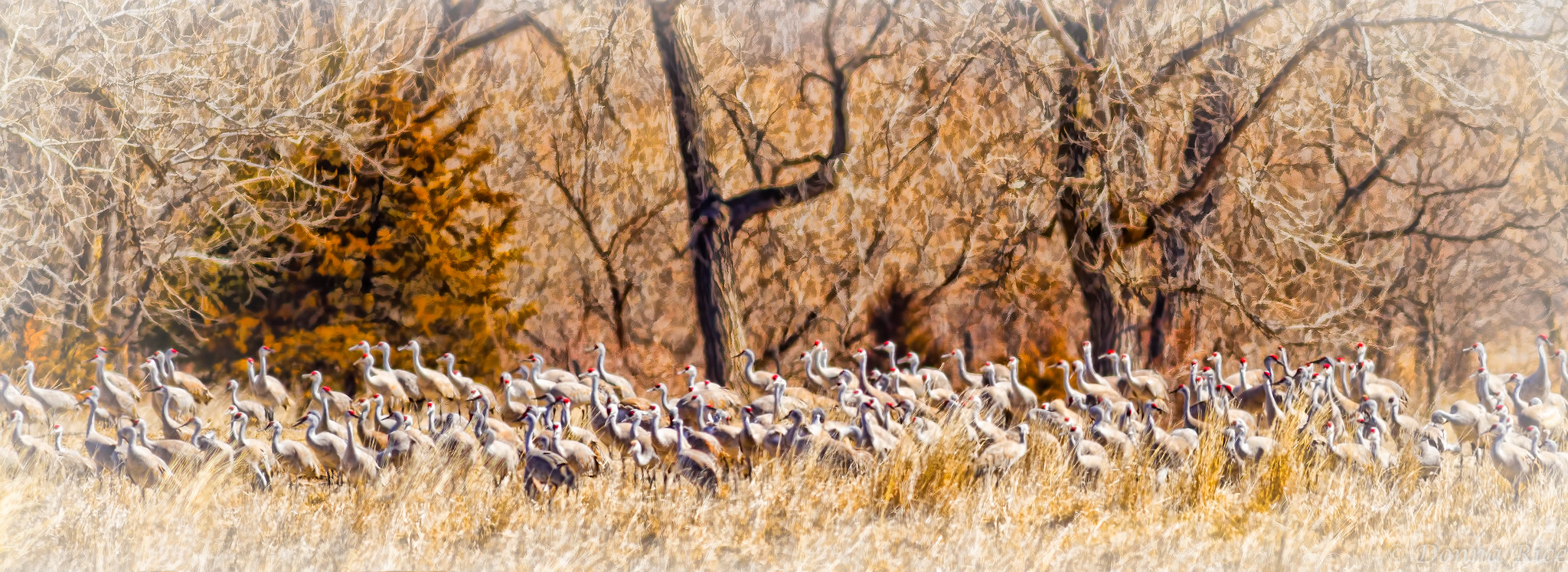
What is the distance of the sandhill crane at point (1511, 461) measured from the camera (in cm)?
762

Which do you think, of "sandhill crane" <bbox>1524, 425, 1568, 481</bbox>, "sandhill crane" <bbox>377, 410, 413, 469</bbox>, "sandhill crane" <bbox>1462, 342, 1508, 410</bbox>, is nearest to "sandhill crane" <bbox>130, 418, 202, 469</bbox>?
"sandhill crane" <bbox>377, 410, 413, 469</bbox>

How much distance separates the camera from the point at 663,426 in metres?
8.46

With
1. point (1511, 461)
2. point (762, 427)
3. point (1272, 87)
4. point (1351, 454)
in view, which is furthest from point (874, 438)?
point (1272, 87)

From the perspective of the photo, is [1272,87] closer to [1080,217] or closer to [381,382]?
[1080,217]

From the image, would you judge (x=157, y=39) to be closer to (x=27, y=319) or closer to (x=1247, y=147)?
(x=27, y=319)

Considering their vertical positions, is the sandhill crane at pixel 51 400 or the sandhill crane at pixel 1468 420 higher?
the sandhill crane at pixel 1468 420

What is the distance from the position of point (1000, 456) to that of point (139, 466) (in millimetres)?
5515

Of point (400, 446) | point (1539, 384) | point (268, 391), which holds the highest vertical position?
point (1539, 384)

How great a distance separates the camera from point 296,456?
7.57 m

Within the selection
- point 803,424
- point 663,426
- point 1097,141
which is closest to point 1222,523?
point 803,424

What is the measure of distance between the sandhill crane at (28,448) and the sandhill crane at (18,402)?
1.32 metres

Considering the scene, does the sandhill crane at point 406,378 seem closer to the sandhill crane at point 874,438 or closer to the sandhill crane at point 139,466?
the sandhill crane at point 139,466

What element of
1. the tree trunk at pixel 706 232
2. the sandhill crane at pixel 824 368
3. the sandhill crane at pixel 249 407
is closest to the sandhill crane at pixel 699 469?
the tree trunk at pixel 706 232

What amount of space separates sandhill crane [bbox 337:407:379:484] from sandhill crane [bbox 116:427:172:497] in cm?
103
